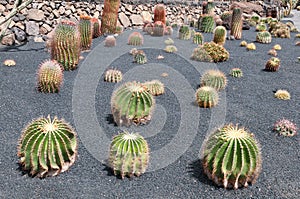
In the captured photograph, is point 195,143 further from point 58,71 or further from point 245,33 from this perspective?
point 245,33

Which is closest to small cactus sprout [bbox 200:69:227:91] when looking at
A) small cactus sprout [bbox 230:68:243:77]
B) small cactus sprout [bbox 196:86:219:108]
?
small cactus sprout [bbox 196:86:219:108]

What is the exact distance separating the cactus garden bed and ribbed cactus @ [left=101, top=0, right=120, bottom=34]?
1464 mm

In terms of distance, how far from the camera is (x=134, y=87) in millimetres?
5488

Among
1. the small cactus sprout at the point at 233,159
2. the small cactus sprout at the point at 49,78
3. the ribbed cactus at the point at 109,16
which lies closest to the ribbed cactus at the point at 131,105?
the small cactus sprout at the point at 233,159

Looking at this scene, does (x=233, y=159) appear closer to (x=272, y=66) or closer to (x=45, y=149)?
(x=45, y=149)

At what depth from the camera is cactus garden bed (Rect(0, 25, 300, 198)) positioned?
417 cm

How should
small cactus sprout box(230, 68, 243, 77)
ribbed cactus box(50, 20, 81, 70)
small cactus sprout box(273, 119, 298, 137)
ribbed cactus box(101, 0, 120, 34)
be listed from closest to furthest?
small cactus sprout box(273, 119, 298, 137), ribbed cactus box(50, 20, 81, 70), small cactus sprout box(230, 68, 243, 77), ribbed cactus box(101, 0, 120, 34)

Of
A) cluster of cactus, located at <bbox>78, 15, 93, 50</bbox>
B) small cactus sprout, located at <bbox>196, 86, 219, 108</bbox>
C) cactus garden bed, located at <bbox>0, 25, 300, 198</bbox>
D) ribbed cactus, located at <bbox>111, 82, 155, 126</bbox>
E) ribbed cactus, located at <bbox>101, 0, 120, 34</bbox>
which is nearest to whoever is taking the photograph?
cactus garden bed, located at <bbox>0, 25, 300, 198</bbox>

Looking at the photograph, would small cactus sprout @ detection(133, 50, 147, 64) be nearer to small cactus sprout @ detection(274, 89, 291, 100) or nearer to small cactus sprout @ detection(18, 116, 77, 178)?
small cactus sprout @ detection(274, 89, 291, 100)

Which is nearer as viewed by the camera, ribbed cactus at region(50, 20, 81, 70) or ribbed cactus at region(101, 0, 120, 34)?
ribbed cactus at region(50, 20, 81, 70)

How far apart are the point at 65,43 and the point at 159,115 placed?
318 cm

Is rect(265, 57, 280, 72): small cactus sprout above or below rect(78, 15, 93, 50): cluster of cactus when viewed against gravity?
below

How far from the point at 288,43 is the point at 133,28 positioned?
613 cm

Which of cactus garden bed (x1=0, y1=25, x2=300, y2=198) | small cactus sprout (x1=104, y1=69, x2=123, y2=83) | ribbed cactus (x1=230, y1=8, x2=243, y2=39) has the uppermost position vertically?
ribbed cactus (x1=230, y1=8, x2=243, y2=39)
